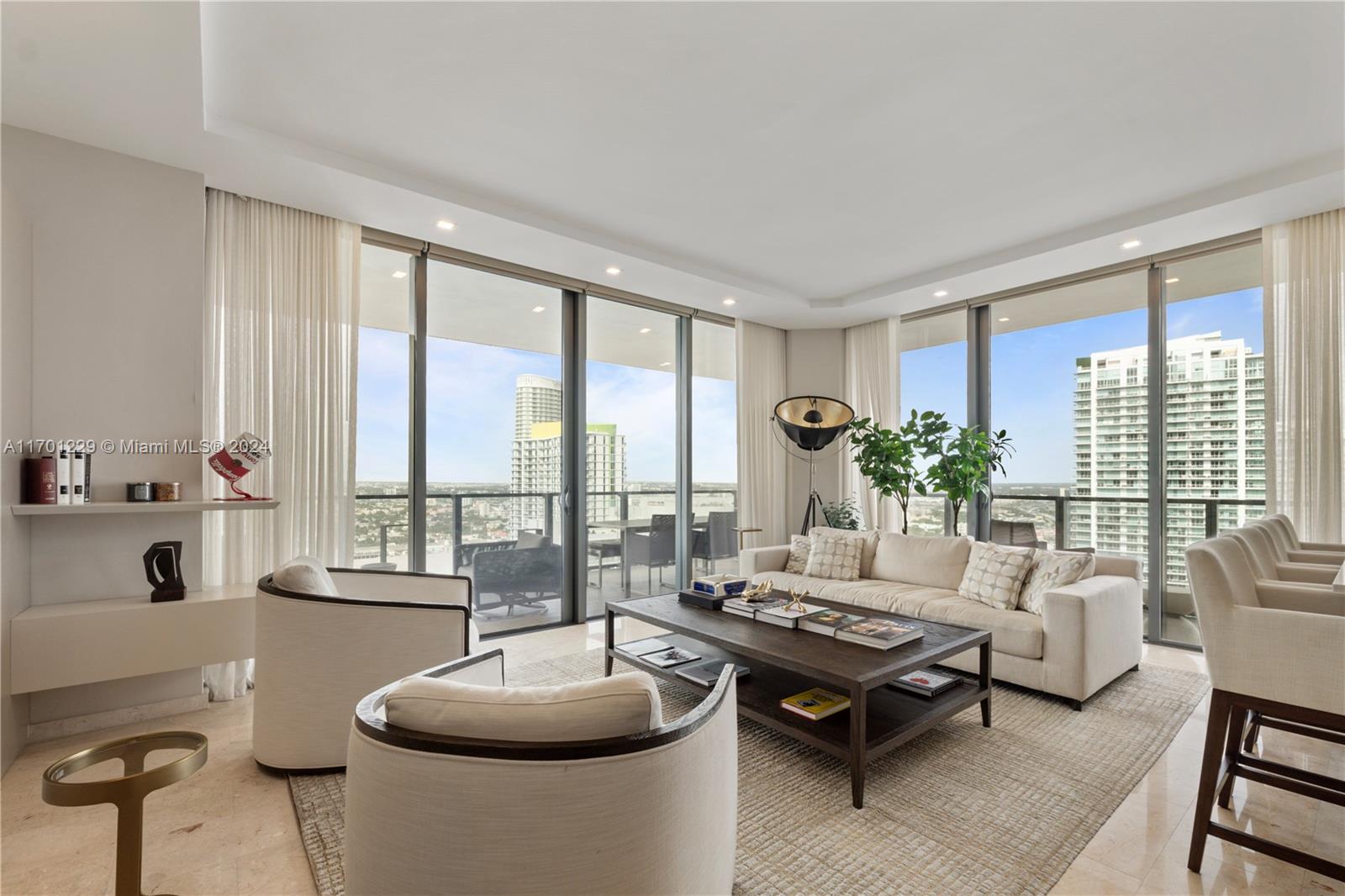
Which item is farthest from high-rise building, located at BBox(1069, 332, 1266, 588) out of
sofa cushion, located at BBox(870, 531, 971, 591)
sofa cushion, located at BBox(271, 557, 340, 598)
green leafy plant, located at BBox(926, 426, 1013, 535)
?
sofa cushion, located at BBox(271, 557, 340, 598)

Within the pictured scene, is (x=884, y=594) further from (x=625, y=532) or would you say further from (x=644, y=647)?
(x=625, y=532)

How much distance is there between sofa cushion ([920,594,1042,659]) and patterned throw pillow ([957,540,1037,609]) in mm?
49

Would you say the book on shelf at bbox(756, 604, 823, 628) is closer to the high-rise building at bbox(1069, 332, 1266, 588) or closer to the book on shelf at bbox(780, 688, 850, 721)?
the book on shelf at bbox(780, 688, 850, 721)

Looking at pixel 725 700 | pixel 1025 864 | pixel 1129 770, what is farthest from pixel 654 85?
pixel 1129 770

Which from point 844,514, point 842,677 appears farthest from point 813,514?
point 842,677

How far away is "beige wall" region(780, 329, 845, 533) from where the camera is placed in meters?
6.19

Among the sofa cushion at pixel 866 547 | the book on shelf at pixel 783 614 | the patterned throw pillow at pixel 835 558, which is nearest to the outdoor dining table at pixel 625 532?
the patterned throw pillow at pixel 835 558

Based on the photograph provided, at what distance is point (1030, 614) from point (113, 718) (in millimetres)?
4464

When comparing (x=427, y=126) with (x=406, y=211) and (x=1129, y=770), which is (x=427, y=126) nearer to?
(x=406, y=211)

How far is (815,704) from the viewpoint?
98.7 inches

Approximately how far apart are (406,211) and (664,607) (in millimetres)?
2618

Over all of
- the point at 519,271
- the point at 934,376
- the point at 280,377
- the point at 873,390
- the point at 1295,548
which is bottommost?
the point at 1295,548

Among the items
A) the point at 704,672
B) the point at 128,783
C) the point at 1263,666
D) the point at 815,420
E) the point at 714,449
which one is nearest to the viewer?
the point at 128,783

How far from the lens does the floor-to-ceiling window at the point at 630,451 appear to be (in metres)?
5.03
